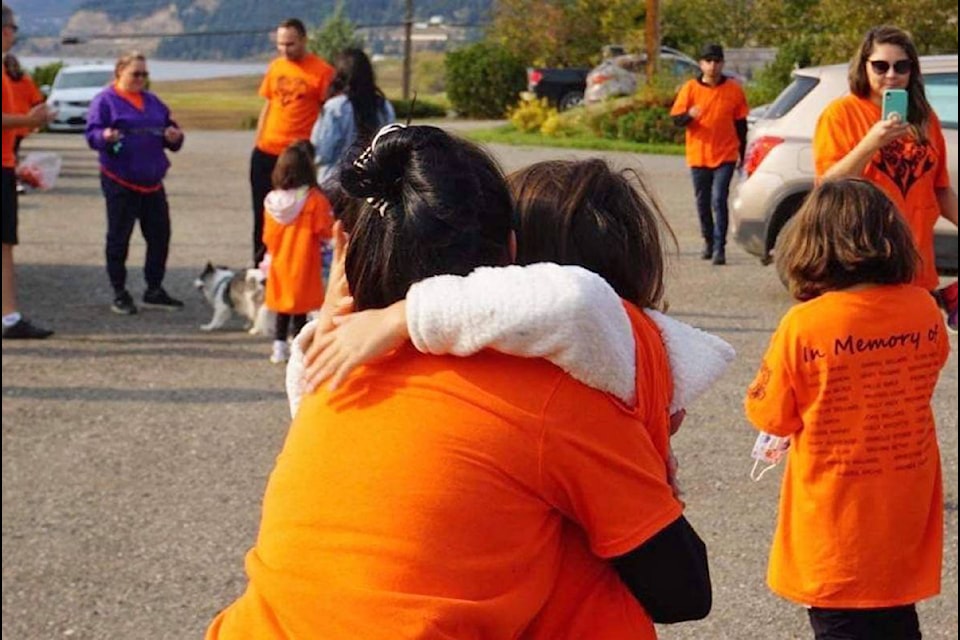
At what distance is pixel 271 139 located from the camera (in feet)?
Answer: 32.3

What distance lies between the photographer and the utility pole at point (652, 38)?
1969 cm

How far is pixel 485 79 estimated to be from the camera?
3906 centimetres

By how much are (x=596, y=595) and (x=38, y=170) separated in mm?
8715

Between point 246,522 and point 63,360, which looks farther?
point 63,360

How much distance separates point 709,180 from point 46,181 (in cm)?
544

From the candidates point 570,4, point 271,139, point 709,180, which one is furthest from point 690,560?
point 570,4

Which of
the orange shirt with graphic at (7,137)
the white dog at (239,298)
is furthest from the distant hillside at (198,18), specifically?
the white dog at (239,298)

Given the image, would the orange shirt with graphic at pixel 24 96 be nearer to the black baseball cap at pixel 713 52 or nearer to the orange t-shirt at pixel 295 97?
the orange t-shirt at pixel 295 97

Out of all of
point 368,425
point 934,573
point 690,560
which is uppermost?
point 368,425

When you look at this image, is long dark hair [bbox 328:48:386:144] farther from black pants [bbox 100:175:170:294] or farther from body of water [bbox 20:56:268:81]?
body of water [bbox 20:56:268:81]

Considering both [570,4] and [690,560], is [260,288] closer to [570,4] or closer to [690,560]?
[690,560]

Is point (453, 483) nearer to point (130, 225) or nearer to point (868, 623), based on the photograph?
point (868, 623)

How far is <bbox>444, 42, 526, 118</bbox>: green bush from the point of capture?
38875 mm

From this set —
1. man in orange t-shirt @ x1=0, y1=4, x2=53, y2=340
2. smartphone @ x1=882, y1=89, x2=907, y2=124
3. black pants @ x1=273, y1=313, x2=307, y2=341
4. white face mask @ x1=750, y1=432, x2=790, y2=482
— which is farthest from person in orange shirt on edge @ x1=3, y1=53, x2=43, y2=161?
white face mask @ x1=750, y1=432, x2=790, y2=482
